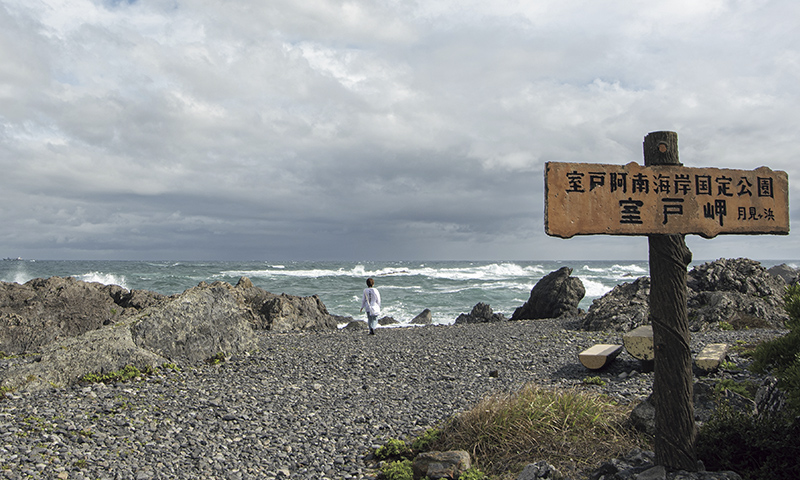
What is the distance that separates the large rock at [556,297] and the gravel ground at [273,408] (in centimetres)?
947

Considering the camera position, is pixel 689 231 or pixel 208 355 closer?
pixel 689 231

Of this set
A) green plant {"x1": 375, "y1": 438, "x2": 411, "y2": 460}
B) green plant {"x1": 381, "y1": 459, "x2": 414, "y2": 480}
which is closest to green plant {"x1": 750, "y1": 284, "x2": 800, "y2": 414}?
green plant {"x1": 381, "y1": 459, "x2": 414, "y2": 480}

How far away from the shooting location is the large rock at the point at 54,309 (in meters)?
11.6

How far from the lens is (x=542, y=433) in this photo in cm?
536

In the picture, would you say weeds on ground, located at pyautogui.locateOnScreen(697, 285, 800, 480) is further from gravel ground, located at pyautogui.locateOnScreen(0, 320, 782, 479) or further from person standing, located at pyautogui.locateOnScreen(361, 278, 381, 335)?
person standing, located at pyautogui.locateOnScreen(361, 278, 381, 335)

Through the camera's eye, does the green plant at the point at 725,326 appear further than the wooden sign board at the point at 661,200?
Yes

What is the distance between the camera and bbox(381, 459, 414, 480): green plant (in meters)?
4.95

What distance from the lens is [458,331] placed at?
15.5m

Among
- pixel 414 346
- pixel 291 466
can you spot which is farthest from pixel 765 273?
pixel 291 466

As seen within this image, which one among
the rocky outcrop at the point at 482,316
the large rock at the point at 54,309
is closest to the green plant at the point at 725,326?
the rocky outcrop at the point at 482,316

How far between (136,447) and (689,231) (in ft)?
20.0

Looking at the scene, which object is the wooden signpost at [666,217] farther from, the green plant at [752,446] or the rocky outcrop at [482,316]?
the rocky outcrop at [482,316]

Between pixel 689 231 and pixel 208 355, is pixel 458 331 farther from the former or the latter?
pixel 689 231

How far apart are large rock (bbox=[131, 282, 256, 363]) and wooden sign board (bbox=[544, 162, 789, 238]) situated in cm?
771
